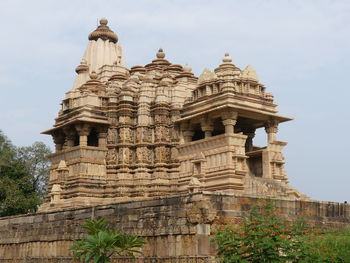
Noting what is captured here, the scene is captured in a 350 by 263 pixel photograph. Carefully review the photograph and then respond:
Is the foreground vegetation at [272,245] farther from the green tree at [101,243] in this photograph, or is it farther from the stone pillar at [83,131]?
the stone pillar at [83,131]

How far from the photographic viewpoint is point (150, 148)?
85.1ft

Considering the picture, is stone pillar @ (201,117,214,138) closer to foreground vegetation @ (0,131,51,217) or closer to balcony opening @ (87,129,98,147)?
balcony opening @ (87,129,98,147)

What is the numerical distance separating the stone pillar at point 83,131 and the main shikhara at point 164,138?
5cm

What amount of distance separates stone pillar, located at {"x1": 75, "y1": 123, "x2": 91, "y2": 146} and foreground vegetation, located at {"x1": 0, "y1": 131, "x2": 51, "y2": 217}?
495 inches

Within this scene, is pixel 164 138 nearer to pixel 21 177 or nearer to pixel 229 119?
pixel 229 119

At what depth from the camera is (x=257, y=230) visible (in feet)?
39.9

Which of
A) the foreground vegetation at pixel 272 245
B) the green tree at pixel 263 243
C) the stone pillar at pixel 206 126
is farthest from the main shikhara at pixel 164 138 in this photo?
the green tree at pixel 263 243

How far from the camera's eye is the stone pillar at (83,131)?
25.8 m

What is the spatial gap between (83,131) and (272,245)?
15.6 metres

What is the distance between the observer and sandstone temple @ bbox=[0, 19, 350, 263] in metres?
20.8

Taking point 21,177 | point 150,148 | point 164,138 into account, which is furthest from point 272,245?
point 21,177

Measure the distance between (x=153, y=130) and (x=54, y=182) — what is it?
5.17 meters

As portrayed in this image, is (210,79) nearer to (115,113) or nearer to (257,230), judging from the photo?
A: (115,113)

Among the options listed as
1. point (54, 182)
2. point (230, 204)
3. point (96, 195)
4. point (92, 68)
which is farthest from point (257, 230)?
point (92, 68)
